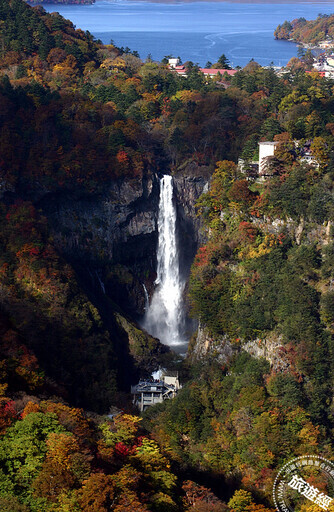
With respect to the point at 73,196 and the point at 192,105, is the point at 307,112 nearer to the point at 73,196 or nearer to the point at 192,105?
the point at 192,105

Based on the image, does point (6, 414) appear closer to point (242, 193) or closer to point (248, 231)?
point (248, 231)

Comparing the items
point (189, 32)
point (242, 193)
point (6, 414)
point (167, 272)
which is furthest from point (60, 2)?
point (6, 414)

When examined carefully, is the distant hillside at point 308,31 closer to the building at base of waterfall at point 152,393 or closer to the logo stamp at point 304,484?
the building at base of waterfall at point 152,393

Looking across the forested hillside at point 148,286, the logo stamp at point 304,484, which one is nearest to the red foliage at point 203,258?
the forested hillside at point 148,286

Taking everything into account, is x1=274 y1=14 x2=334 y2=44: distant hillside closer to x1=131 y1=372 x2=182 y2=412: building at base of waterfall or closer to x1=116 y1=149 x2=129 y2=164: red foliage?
x1=116 y1=149 x2=129 y2=164: red foliage

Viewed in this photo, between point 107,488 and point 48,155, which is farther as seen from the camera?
point 48,155

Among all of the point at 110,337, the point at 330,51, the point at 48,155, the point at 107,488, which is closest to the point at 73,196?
the point at 48,155
